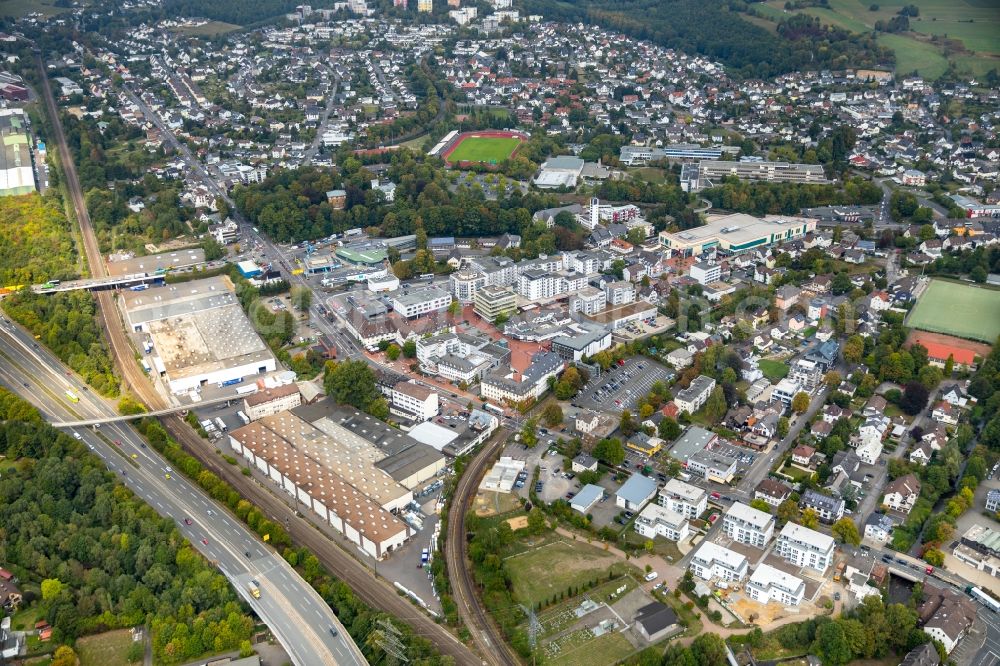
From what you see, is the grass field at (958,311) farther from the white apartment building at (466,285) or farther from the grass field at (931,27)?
the grass field at (931,27)

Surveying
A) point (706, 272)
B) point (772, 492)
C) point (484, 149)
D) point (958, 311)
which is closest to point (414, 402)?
point (772, 492)

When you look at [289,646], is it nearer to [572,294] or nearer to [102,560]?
[102,560]

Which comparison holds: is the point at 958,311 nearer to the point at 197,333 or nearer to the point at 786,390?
the point at 786,390

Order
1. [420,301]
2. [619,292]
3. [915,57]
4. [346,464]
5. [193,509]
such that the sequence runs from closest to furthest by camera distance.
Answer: [193,509] < [346,464] < [420,301] < [619,292] < [915,57]

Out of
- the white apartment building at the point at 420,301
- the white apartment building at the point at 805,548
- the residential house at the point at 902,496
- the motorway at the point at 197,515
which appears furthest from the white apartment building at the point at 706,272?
the motorway at the point at 197,515

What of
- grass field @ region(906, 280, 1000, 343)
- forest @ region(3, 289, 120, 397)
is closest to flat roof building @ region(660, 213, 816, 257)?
grass field @ region(906, 280, 1000, 343)

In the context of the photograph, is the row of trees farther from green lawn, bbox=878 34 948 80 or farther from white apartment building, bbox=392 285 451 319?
green lawn, bbox=878 34 948 80
